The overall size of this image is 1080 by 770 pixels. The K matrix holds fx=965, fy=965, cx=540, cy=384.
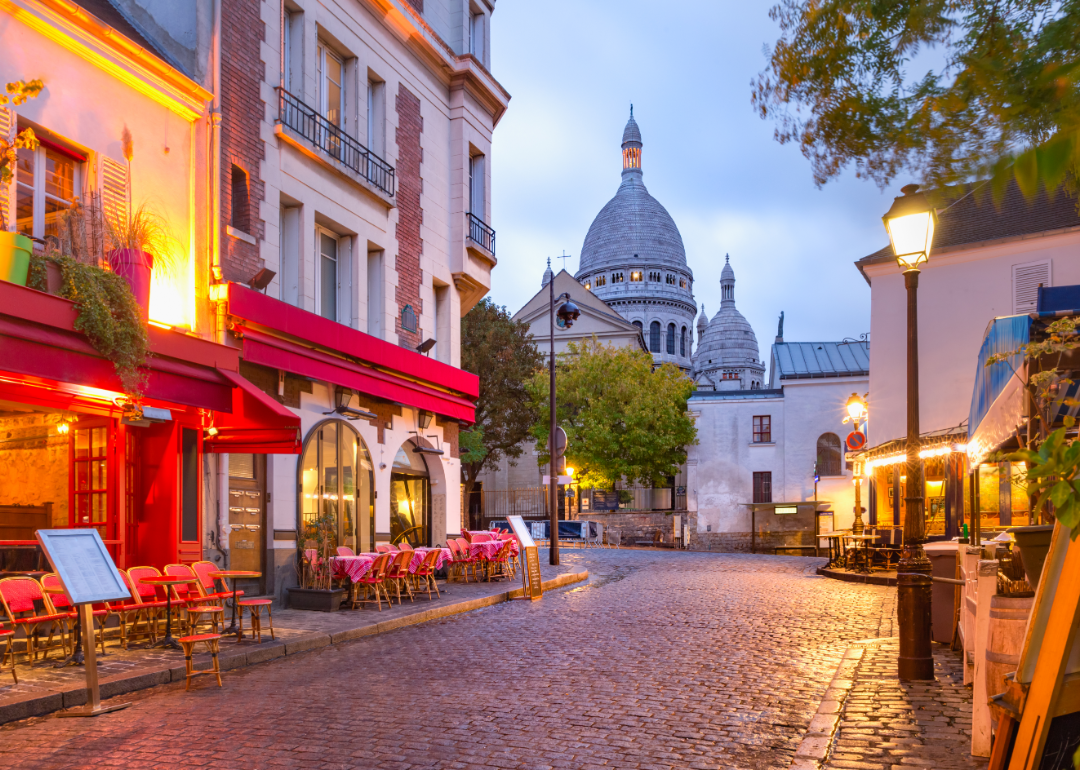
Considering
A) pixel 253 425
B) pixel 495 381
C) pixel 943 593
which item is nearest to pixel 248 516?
pixel 253 425

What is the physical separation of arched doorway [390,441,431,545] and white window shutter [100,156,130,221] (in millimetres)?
7992

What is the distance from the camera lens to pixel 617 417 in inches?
1953

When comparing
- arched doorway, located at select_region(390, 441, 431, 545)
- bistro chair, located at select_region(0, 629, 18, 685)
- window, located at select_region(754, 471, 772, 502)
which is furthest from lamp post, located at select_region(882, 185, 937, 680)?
window, located at select_region(754, 471, 772, 502)

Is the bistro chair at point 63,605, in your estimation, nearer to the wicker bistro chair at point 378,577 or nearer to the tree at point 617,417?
the wicker bistro chair at point 378,577

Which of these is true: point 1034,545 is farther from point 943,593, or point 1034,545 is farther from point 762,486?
point 762,486

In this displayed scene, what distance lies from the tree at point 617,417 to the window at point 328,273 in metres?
30.2

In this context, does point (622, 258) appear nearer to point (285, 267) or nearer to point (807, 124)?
point (285, 267)

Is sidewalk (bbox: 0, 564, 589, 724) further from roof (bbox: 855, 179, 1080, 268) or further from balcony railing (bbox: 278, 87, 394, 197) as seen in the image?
roof (bbox: 855, 179, 1080, 268)

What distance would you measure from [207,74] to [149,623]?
7547 millimetres

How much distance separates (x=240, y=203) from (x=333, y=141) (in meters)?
2.89

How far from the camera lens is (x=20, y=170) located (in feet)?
34.2

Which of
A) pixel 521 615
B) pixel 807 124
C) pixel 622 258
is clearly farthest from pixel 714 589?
pixel 622 258

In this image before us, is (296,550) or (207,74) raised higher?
(207,74)

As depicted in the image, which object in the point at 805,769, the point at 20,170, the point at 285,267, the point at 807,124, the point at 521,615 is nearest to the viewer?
the point at 807,124
